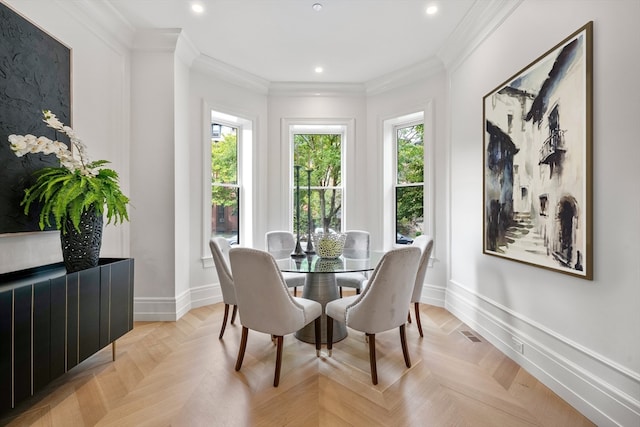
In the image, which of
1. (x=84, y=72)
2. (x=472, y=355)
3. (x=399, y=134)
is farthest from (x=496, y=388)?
(x=84, y=72)

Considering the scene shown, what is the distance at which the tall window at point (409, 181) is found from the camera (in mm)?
3963

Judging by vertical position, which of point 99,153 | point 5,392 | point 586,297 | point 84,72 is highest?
point 84,72

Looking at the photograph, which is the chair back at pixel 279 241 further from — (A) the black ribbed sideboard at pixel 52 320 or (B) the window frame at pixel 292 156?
(A) the black ribbed sideboard at pixel 52 320

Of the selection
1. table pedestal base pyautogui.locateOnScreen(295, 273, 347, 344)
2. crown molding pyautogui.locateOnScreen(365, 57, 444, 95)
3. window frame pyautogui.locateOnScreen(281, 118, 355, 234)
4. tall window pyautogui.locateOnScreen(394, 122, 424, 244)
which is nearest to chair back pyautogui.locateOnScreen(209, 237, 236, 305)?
table pedestal base pyautogui.locateOnScreen(295, 273, 347, 344)

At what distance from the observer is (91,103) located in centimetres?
265

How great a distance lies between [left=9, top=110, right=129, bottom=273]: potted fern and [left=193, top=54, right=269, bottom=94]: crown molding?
1.93m

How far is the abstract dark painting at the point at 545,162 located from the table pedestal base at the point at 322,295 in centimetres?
143

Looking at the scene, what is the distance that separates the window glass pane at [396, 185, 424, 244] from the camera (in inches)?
156

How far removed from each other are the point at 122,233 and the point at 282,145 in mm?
2235

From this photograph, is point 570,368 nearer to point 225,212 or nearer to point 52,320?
point 52,320

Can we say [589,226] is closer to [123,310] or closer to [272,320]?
[272,320]

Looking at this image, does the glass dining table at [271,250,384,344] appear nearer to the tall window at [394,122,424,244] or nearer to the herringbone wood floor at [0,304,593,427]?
the herringbone wood floor at [0,304,593,427]

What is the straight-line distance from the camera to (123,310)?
2.30m

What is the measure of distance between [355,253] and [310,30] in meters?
2.31
